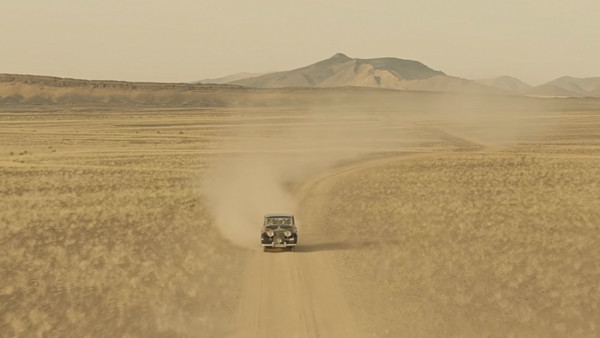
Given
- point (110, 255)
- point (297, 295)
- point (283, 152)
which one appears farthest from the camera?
point (283, 152)

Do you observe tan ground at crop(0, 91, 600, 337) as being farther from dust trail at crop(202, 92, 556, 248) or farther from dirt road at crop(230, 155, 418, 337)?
dust trail at crop(202, 92, 556, 248)

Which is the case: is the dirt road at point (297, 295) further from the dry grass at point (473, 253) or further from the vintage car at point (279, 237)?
the dry grass at point (473, 253)

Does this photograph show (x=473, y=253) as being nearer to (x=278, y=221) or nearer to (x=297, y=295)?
(x=278, y=221)

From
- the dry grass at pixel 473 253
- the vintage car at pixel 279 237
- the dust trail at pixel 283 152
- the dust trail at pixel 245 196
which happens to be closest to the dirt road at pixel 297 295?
the vintage car at pixel 279 237

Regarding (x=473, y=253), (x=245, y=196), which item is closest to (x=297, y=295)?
(x=473, y=253)

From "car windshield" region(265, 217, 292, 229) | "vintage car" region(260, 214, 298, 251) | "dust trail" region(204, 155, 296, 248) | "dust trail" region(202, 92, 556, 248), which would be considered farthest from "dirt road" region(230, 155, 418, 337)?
"dust trail" region(202, 92, 556, 248)

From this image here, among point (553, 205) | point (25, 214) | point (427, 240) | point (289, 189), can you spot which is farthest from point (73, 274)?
A: point (553, 205)

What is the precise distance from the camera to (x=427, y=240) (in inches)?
1042

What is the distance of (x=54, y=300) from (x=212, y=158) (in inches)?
1756

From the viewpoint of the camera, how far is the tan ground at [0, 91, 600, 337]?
17.1 metres

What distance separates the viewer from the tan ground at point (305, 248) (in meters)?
17.1

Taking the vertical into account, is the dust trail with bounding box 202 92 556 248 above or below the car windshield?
below

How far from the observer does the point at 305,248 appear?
25219 mm

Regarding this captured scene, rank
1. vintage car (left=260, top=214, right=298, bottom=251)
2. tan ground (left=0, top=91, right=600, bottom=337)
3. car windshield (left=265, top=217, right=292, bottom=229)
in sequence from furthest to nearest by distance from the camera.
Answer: car windshield (left=265, top=217, right=292, bottom=229) < vintage car (left=260, top=214, right=298, bottom=251) < tan ground (left=0, top=91, right=600, bottom=337)
